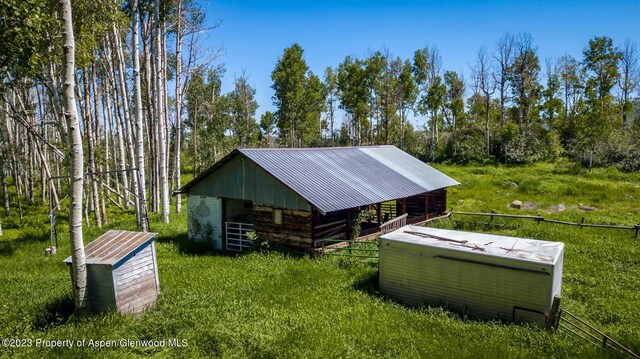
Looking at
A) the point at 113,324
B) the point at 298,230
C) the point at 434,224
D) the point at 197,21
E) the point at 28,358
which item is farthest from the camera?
the point at 197,21

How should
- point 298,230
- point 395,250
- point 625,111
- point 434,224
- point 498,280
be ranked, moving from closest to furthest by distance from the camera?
1. point 498,280
2. point 395,250
3. point 298,230
4. point 434,224
5. point 625,111

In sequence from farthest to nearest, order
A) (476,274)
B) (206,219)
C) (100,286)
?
(206,219), (476,274), (100,286)

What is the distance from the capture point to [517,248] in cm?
1058

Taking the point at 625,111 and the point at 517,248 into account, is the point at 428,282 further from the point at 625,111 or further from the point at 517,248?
the point at 625,111

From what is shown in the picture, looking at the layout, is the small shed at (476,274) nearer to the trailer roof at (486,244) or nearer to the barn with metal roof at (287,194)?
the trailer roof at (486,244)

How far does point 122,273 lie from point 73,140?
10.6ft

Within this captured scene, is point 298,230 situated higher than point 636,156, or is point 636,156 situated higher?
point 636,156

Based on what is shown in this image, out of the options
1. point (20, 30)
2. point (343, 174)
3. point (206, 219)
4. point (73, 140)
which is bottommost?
point (206, 219)

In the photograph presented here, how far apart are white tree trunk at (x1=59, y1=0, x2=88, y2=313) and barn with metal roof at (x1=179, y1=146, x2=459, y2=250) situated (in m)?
7.79

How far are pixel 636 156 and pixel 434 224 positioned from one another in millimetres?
25036

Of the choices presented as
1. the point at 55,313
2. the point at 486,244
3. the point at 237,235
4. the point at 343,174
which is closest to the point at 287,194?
the point at 237,235

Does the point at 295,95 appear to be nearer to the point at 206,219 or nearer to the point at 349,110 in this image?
the point at 349,110

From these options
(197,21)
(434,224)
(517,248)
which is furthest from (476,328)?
(197,21)

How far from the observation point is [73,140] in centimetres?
818
